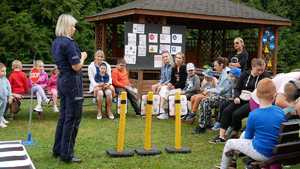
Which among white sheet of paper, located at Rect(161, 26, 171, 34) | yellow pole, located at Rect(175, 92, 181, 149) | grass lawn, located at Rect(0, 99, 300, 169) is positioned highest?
white sheet of paper, located at Rect(161, 26, 171, 34)

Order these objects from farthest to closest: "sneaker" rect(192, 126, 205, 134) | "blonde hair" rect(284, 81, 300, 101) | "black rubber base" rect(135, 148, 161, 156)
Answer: "sneaker" rect(192, 126, 205, 134)
"black rubber base" rect(135, 148, 161, 156)
"blonde hair" rect(284, 81, 300, 101)

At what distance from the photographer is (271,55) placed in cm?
1833

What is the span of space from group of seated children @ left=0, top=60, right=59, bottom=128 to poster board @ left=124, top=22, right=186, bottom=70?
3.17 m

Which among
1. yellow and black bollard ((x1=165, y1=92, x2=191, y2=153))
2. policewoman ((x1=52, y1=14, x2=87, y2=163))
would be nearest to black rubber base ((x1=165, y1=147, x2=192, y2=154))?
yellow and black bollard ((x1=165, y1=92, x2=191, y2=153))

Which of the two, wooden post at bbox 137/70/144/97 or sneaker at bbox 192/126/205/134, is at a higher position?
wooden post at bbox 137/70/144/97

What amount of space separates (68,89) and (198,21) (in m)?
12.2

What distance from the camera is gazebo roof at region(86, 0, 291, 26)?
13.1 meters

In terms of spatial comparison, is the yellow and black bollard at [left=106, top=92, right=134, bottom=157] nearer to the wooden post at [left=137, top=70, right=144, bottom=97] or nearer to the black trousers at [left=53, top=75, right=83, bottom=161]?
the black trousers at [left=53, top=75, right=83, bottom=161]

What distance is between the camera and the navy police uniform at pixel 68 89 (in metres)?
5.61

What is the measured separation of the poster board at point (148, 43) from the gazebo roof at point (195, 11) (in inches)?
17.1

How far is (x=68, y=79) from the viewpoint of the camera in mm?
5676

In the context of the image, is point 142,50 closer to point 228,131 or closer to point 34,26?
point 228,131

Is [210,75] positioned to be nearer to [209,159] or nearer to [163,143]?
[163,143]

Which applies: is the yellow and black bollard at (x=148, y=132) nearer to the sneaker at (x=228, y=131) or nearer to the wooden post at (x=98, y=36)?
the sneaker at (x=228, y=131)
